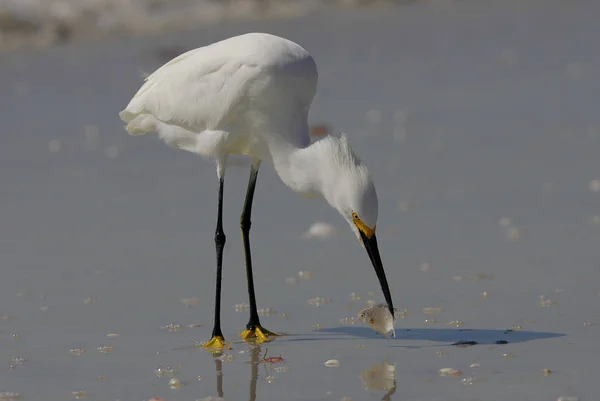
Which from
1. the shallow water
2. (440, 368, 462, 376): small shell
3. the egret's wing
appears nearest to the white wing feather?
the egret's wing

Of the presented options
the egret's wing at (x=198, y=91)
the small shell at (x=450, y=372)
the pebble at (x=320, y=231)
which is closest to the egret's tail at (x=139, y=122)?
the egret's wing at (x=198, y=91)

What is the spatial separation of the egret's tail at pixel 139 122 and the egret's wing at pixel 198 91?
0.13 ft

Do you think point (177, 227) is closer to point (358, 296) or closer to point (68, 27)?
point (358, 296)

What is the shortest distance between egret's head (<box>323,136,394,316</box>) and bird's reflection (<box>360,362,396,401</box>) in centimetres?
44

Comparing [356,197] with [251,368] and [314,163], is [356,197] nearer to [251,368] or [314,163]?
[314,163]

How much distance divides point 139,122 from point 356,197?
1967 millimetres

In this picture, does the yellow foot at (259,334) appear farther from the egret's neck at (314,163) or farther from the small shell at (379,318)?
the egret's neck at (314,163)

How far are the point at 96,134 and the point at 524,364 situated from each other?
20.7 feet

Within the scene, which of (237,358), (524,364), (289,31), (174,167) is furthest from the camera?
(289,31)

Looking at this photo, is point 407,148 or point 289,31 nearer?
point 407,148

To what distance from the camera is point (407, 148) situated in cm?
1030

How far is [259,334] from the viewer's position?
252 inches

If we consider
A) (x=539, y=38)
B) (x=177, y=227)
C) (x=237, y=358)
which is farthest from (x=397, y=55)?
(x=237, y=358)

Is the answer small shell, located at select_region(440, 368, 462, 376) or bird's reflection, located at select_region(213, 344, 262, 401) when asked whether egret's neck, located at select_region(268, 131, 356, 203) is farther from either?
small shell, located at select_region(440, 368, 462, 376)
